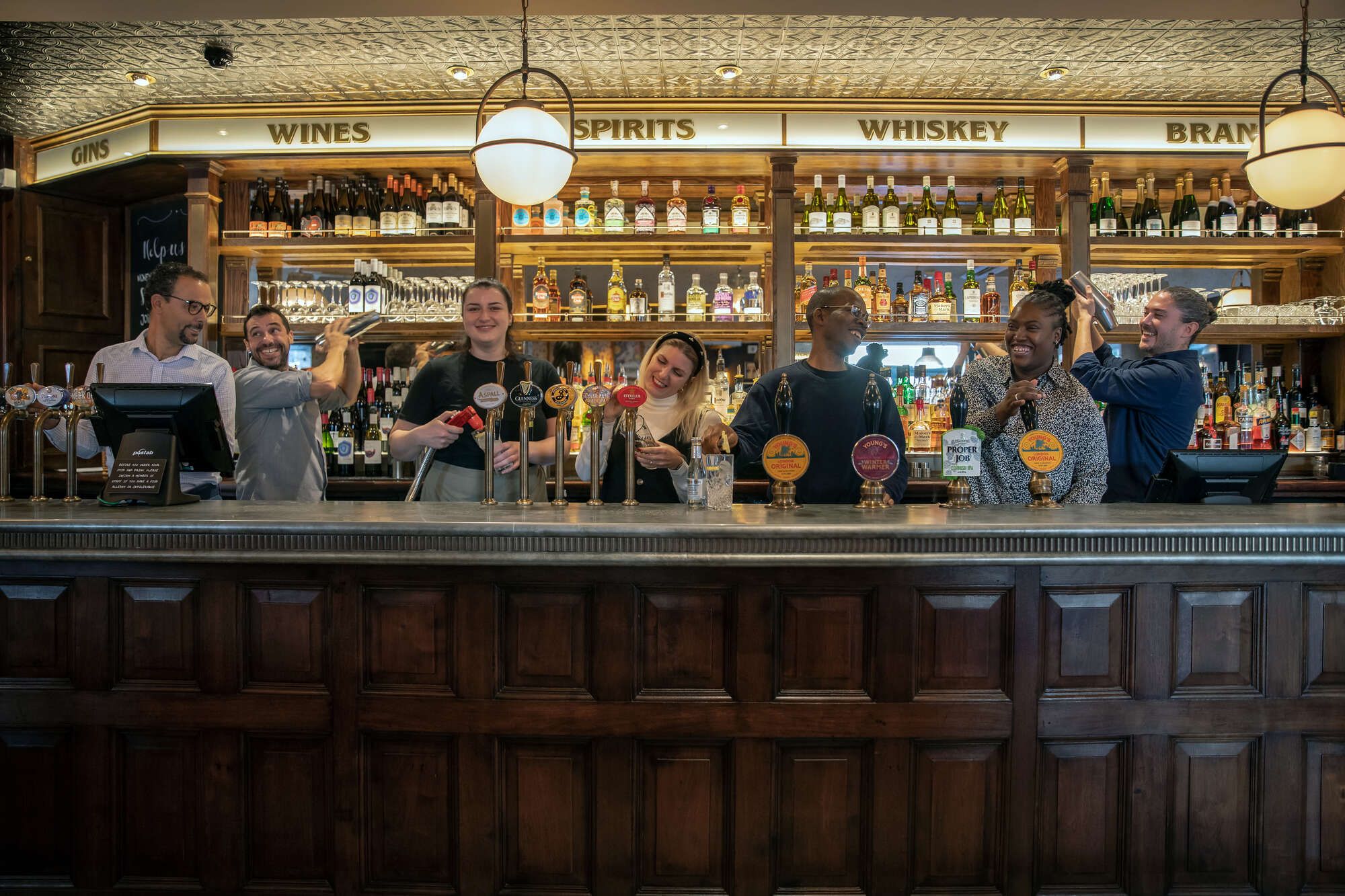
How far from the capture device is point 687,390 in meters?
2.67

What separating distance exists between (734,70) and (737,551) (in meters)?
2.95

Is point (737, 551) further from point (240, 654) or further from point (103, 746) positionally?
point (103, 746)

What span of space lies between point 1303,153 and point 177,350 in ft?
12.1

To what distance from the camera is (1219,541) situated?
1.79 metres

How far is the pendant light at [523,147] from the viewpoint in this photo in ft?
8.54

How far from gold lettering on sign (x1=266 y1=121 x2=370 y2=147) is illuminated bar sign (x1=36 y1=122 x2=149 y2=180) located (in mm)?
698

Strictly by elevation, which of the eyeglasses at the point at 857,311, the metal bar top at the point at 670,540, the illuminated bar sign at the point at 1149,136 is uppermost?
the illuminated bar sign at the point at 1149,136

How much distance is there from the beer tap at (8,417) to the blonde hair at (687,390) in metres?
1.66

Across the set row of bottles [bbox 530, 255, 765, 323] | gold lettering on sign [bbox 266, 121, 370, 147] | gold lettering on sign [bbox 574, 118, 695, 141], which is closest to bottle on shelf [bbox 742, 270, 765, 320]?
row of bottles [bbox 530, 255, 765, 323]

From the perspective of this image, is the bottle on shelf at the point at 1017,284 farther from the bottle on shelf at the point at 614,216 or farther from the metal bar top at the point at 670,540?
the metal bar top at the point at 670,540

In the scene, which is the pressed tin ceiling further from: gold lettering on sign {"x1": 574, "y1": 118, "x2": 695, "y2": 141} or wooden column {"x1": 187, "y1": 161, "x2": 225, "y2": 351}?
wooden column {"x1": 187, "y1": 161, "x2": 225, "y2": 351}

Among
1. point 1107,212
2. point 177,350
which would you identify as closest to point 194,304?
point 177,350

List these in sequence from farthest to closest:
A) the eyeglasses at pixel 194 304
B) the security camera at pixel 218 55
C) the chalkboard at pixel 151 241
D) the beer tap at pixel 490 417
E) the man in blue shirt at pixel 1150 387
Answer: the chalkboard at pixel 151 241
the security camera at pixel 218 55
the eyeglasses at pixel 194 304
the man in blue shirt at pixel 1150 387
the beer tap at pixel 490 417

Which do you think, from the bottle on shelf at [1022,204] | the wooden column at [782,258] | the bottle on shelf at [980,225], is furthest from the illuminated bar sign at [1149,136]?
the wooden column at [782,258]
